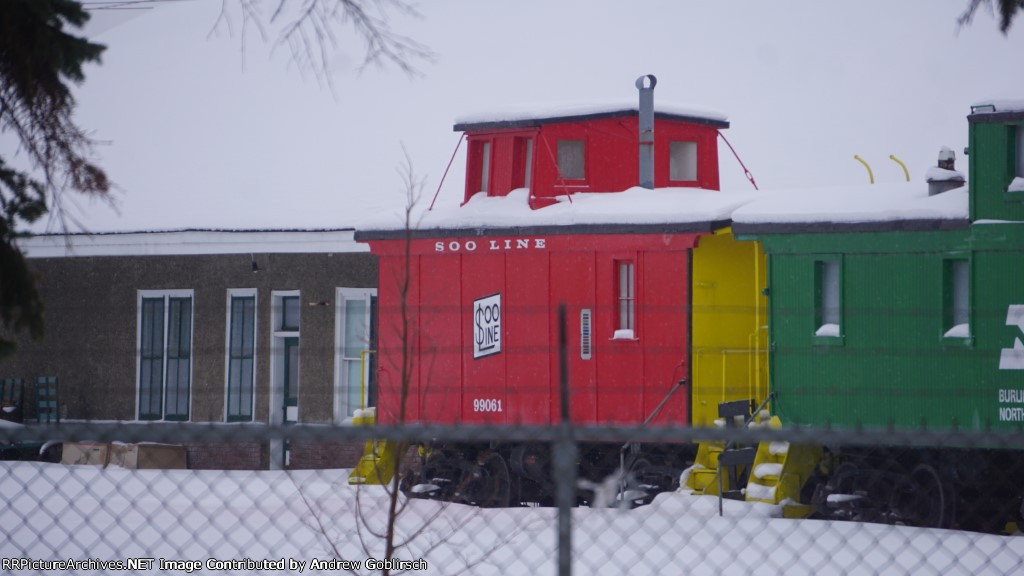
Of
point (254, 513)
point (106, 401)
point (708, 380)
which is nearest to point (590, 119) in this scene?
point (708, 380)

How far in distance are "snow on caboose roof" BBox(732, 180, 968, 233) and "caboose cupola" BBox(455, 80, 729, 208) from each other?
3.02 meters

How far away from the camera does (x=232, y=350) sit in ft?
78.6

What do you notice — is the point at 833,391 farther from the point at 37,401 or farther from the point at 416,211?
the point at 37,401

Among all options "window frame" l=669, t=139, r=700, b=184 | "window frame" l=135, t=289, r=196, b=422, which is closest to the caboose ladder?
"window frame" l=669, t=139, r=700, b=184

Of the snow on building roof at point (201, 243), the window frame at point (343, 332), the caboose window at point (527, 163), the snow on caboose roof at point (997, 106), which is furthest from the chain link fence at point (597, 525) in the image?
the snow on building roof at point (201, 243)

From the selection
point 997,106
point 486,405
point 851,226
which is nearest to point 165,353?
point 486,405

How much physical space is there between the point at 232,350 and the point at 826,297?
12147 millimetres

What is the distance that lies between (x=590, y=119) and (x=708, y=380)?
468 centimetres

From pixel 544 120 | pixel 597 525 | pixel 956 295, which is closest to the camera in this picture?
pixel 597 525

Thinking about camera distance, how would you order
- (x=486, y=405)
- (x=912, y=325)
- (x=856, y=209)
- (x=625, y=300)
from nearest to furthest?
(x=912, y=325)
(x=856, y=209)
(x=625, y=300)
(x=486, y=405)

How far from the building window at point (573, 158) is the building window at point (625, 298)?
235 cm

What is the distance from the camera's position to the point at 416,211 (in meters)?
20.3

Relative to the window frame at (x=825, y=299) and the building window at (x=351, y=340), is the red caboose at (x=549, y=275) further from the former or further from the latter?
the building window at (x=351, y=340)

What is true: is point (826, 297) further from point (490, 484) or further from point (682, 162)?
point (490, 484)
